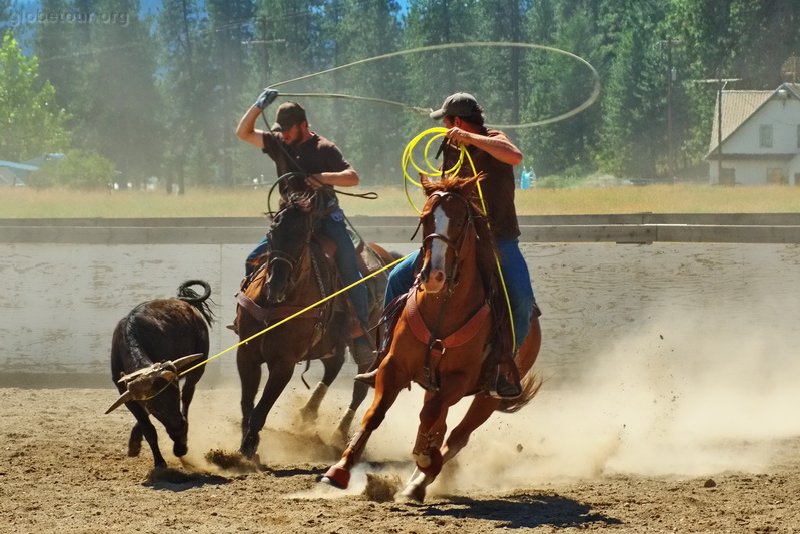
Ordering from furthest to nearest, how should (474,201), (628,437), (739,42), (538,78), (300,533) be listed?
(538,78) → (739,42) → (628,437) → (474,201) → (300,533)

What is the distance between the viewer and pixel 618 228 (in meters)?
12.0

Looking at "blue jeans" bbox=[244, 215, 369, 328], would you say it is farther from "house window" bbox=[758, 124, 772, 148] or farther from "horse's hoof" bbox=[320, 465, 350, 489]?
"house window" bbox=[758, 124, 772, 148]

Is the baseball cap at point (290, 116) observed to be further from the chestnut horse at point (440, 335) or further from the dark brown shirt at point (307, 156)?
the chestnut horse at point (440, 335)

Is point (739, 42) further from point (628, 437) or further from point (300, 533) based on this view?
point (300, 533)

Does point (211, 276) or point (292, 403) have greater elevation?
point (211, 276)

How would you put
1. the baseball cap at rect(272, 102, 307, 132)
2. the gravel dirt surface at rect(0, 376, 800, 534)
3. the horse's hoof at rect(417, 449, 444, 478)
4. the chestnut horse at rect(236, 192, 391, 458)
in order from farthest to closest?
the baseball cap at rect(272, 102, 307, 132) → the chestnut horse at rect(236, 192, 391, 458) → the horse's hoof at rect(417, 449, 444, 478) → the gravel dirt surface at rect(0, 376, 800, 534)

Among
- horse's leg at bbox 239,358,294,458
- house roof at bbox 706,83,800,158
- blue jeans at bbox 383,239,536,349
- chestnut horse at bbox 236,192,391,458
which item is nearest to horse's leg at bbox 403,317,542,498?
blue jeans at bbox 383,239,536,349

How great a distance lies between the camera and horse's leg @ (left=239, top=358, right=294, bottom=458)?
819 centimetres

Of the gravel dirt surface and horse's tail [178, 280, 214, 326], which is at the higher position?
horse's tail [178, 280, 214, 326]

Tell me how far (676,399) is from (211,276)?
4.65 m

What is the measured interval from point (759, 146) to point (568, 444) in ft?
181

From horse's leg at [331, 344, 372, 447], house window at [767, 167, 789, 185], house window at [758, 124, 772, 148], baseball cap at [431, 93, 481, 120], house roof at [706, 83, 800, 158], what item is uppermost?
house roof at [706, 83, 800, 158]

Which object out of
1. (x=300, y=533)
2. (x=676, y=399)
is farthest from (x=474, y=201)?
(x=676, y=399)

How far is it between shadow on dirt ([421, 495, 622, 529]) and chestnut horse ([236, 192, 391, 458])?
185 cm
